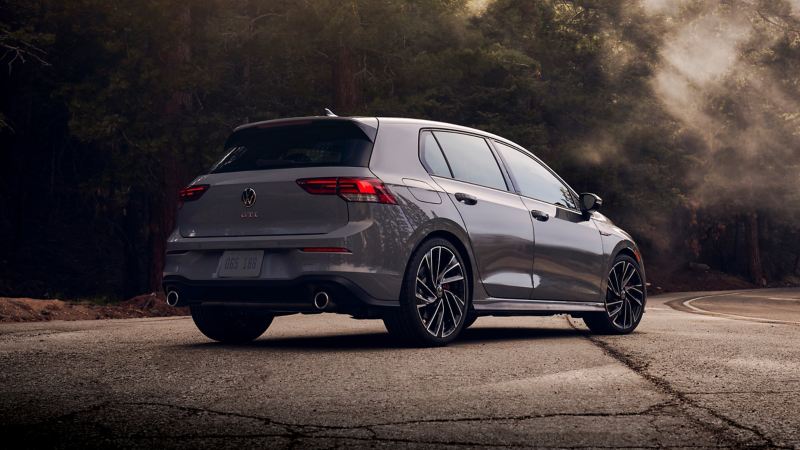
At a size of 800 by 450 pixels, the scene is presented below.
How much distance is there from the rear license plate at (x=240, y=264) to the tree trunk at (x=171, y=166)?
48.4 ft

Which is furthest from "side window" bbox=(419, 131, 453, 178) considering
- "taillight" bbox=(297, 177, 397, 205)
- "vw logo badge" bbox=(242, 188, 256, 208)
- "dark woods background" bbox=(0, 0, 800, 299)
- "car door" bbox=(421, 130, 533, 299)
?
"dark woods background" bbox=(0, 0, 800, 299)

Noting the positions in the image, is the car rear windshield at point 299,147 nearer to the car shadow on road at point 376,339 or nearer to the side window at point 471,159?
the side window at point 471,159

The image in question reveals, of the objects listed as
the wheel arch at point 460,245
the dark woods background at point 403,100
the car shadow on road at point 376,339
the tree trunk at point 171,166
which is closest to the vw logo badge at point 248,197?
the car shadow on road at point 376,339

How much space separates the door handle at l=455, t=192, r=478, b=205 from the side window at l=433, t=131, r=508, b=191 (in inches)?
8.0

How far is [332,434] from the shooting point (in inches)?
186

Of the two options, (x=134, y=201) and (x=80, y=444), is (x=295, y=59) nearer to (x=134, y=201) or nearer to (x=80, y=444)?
(x=134, y=201)

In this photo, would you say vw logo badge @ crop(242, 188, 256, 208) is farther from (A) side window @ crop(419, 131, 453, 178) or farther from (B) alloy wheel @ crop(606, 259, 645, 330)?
(B) alloy wheel @ crop(606, 259, 645, 330)

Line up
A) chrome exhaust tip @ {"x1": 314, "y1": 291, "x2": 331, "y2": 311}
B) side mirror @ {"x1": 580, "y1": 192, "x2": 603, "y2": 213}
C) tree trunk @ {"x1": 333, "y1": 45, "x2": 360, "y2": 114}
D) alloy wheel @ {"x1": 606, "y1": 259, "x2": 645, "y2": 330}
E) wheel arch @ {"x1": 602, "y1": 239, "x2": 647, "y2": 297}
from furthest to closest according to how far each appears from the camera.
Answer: tree trunk @ {"x1": 333, "y1": 45, "x2": 360, "y2": 114}, alloy wheel @ {"x1": 606, "y1": 259, "x2": 645, "y2": 330}, wheel arch @ {"x1": 602, "y1": 239, "x2": 647, "y2": 297}, side mirror @ {"x1": 580, "y1": 192, "x2": 603, "y2": 213}, chrome exhaust tip @ {"x1": 314, "y1": 291, "x2": 331, "y2": 311}

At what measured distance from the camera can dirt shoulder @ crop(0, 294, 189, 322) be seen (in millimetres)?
13008

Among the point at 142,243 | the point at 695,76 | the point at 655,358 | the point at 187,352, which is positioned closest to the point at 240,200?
the point at 187,352

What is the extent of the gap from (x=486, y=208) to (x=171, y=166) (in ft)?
50.7

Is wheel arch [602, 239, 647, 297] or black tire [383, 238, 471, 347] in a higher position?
wheel arch [602, 239, 647, 297]

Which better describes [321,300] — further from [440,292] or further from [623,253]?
[623,253]

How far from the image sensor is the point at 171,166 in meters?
22.9
